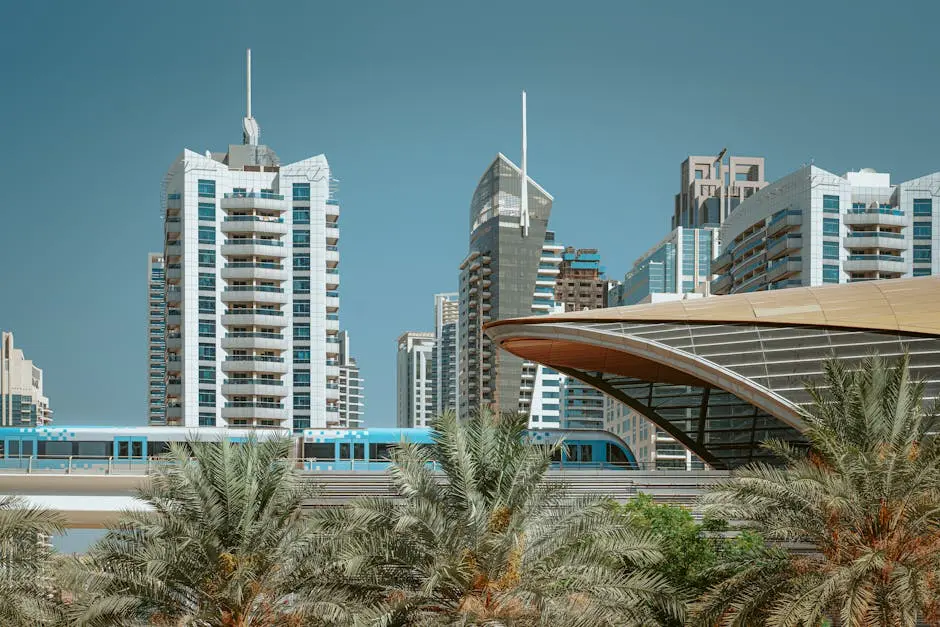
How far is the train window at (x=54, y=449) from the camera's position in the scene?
48156 millimetres

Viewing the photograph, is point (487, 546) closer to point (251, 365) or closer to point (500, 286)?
point (251, 365)

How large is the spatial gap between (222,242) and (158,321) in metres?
77.6

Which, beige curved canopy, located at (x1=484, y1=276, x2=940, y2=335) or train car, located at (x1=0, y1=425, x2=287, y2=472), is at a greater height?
beige curved canopy, located at (x1=484, y1=276, x2=940, y2=335)

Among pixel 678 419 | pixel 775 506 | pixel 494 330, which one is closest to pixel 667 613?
pixel 775 506

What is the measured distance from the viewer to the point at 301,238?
9869 cm

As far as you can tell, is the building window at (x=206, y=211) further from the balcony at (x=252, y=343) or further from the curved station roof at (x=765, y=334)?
the curved station roof at (x=765, y=334)

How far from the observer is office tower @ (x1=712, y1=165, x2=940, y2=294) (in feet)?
345

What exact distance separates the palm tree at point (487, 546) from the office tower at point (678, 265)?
151 m

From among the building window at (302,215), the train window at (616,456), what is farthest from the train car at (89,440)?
the building window at (302,215)

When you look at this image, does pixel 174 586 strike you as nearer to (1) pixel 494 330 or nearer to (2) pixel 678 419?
(1) pixel 494 330

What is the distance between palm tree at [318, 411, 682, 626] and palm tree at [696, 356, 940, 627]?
188cm

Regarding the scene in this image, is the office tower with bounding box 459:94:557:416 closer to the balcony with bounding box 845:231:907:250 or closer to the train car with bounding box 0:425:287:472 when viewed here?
the balcony with bounding box 845:231:907:250

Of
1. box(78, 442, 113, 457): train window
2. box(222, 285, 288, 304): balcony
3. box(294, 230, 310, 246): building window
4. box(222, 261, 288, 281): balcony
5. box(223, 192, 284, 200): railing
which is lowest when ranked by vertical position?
box(78, 442, 113, 457): train window

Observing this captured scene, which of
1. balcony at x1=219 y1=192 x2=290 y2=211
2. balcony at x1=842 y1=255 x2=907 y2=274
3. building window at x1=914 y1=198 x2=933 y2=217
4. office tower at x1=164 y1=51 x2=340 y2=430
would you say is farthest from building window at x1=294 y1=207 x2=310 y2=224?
building window at x1=914 y1=198 x2=933 y2=217
